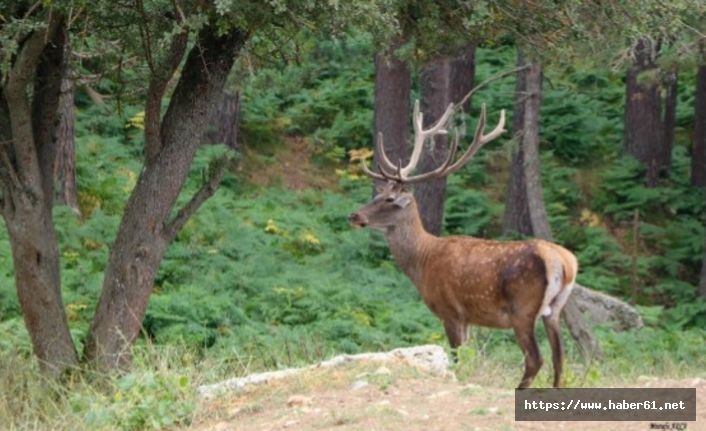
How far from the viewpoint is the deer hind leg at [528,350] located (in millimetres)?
9633

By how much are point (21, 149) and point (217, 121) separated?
12447 mm

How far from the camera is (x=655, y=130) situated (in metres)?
23.4

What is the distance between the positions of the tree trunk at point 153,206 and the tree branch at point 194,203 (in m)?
0.02

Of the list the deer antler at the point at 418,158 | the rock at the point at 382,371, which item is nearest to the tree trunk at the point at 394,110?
the deer antler at the point at 418,158

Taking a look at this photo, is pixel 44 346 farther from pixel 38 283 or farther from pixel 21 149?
pixel 21 149

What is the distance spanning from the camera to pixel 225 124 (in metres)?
22.5

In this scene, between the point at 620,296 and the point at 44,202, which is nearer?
the point at 44,202

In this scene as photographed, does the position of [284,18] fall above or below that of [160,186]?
above

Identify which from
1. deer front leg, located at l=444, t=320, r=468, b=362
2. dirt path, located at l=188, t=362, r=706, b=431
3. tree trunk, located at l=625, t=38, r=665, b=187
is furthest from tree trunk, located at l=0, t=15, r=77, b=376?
tree trunk, located at l=625, t=38, r=665, b=187

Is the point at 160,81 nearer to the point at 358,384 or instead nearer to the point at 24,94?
the point at 24,94

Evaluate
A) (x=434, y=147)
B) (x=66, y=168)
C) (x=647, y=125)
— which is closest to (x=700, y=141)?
(x=647, y=125)

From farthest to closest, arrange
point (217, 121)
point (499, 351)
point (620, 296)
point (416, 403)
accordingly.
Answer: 1. point (217, 121)
2. point (620, 296)
3. point (499, 351)
4. point (416, 403)

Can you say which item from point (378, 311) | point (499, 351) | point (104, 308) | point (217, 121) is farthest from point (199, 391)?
point (217, 121)

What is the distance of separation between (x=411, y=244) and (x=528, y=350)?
2071 millimetres
